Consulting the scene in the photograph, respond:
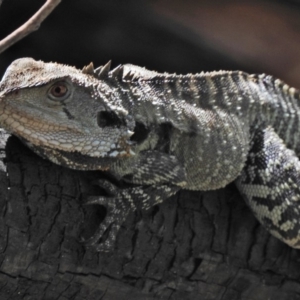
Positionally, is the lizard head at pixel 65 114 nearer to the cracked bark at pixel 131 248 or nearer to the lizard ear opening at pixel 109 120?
the lizard ear opening at pixel 109 120

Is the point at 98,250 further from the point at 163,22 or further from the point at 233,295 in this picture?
the point at 163,22

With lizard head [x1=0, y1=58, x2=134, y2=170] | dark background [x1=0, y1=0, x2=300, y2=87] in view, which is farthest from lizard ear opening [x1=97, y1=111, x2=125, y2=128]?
dark background [x1=0, y1=0, x2=300, y2=87]

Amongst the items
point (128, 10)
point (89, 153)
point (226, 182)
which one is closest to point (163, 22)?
point (128, 10)

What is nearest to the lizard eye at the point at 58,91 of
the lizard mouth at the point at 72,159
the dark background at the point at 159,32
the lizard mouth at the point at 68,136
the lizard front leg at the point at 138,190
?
the lizard mouth at the point at 68,136

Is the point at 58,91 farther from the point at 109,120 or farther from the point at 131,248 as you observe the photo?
the point at 131,248

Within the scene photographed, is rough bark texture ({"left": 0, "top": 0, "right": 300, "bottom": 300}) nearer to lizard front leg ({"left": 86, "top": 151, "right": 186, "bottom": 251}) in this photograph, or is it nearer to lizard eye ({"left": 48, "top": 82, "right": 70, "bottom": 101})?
lizard front leg ({"left": 86, "top": 151, "right": 186, "bottom": 251})

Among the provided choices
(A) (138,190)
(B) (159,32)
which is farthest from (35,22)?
(B) (159,32)
